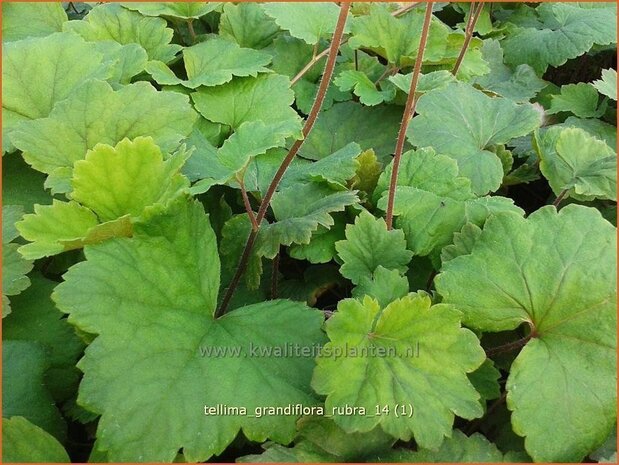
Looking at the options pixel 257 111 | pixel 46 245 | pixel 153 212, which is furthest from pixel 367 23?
pixel 46 245

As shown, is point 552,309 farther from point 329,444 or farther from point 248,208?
point 248,208

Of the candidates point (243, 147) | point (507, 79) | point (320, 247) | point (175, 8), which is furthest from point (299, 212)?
point (507, 79)

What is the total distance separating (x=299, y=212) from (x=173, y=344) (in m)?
0.38

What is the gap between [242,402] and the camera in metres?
0.83

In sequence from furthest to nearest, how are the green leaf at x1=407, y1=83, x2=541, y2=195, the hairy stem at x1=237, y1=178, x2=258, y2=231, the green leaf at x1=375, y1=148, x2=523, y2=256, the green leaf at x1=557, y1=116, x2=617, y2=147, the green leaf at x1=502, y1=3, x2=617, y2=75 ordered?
the green leaf at x1=502, y1=3, x2=617, y2=75
the green leaf at x1=557, y1=116, x2=617, y2=147
the green leaf at x1=407, y1=83, x2=541, y2=195
the green leaf at x1=375, y1=148, x2=523, y2=256
the hairy stem at x1=237, y1=178, x2=258, y2=231

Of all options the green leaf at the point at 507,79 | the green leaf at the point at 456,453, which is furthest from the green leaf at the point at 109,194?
the green leaf at the point at 507,79

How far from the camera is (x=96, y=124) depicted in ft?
3.49

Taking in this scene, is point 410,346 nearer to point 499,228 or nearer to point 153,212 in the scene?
point 499,228

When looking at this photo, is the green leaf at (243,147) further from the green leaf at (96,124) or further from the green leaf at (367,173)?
the green leaf at (367,173)

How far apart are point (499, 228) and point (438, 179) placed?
225 millimetres

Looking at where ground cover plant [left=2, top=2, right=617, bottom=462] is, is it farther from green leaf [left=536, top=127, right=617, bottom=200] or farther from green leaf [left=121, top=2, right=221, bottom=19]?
green leaf [left=121, top=2, right=221, bottom=19]

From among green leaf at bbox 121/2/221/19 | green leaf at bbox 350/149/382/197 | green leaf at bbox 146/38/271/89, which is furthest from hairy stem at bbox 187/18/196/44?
green leaf at bbox 350/149/382/197

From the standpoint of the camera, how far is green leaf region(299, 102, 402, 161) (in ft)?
4.54

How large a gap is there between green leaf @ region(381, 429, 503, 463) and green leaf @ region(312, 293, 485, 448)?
3 centimetres
